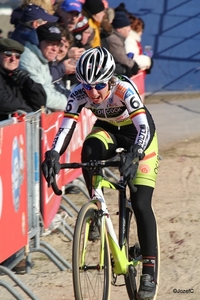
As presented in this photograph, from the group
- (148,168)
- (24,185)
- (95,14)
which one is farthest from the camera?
(95,14)

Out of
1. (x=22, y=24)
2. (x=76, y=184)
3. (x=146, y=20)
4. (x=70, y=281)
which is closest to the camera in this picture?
(x=70, y=281)

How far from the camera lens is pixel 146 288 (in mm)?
5277

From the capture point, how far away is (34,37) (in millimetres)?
7746

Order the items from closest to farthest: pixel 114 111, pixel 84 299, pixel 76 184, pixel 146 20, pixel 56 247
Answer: pixel 84 299
pixel 114 111
pixel 56 247
pixel 76 184
pixel 146 20

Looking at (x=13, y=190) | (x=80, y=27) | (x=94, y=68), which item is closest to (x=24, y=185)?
(x=13, y=190)

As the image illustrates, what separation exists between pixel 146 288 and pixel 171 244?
6.86ft

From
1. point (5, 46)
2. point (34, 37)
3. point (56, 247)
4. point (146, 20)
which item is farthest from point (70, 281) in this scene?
point (146, 20)

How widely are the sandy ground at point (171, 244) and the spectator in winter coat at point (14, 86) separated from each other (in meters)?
1.51

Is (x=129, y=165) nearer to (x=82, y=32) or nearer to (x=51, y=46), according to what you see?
(x=51, y=46)

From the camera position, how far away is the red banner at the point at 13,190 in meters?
5.71

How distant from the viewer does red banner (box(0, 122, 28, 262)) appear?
5711 mm

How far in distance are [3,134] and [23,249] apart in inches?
53.1

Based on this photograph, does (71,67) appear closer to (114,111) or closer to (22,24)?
(22,24)

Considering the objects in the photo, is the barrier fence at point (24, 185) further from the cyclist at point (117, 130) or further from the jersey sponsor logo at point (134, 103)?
the jersey sponsor logo at point (134, 103)
